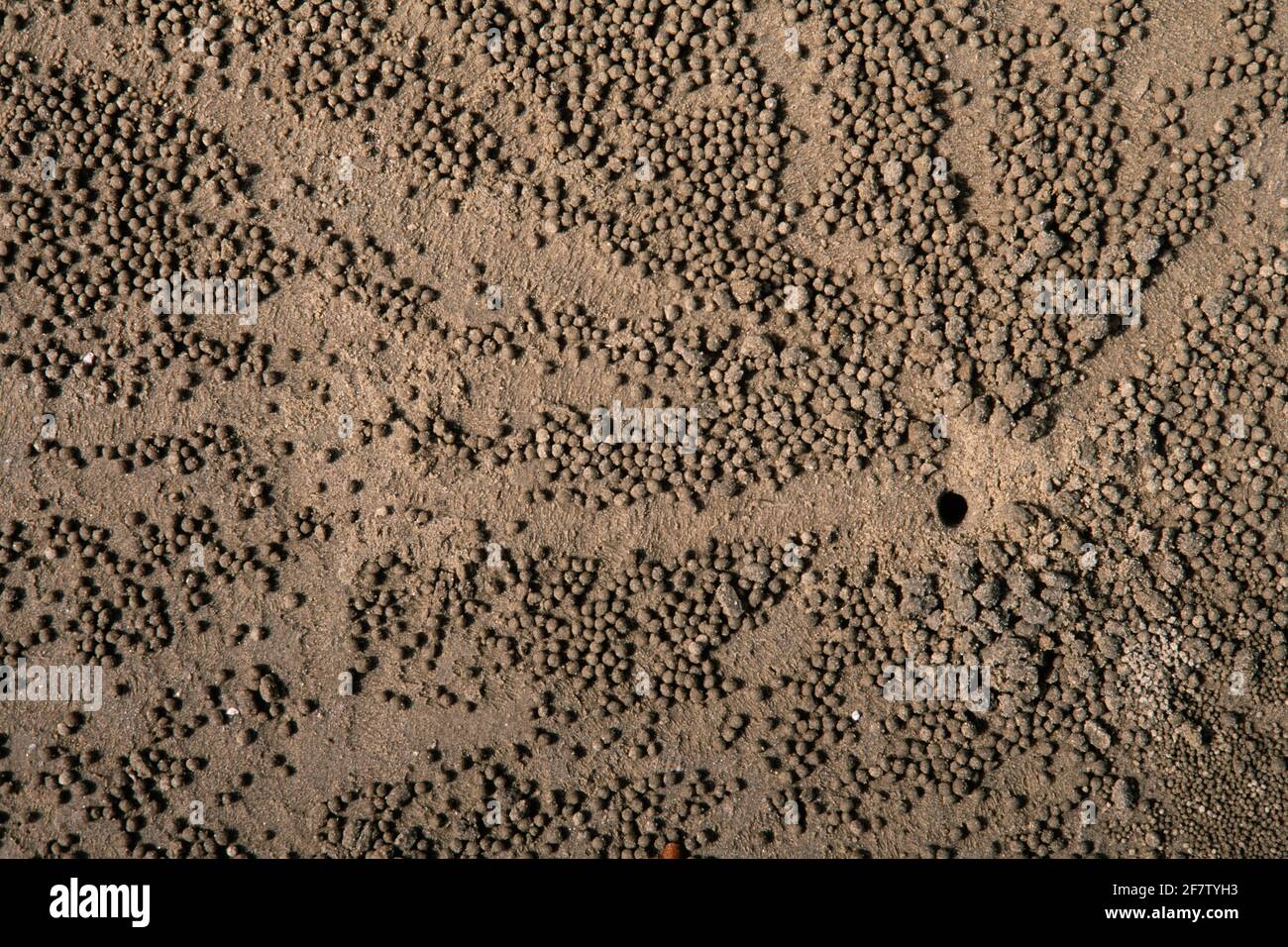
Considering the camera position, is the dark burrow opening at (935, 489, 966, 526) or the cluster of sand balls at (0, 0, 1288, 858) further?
A: the dark burrow opening at (935, 489, 966, 526)

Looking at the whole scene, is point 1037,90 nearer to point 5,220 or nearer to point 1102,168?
point 1102,168

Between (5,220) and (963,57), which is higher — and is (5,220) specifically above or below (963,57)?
below

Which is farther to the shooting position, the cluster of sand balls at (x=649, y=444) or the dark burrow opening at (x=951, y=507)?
the dark burrow opening at (x=951, y=507)

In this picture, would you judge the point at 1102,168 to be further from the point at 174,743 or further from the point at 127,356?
the point at 174,743

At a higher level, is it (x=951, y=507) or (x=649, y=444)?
(x=649, y=444)
